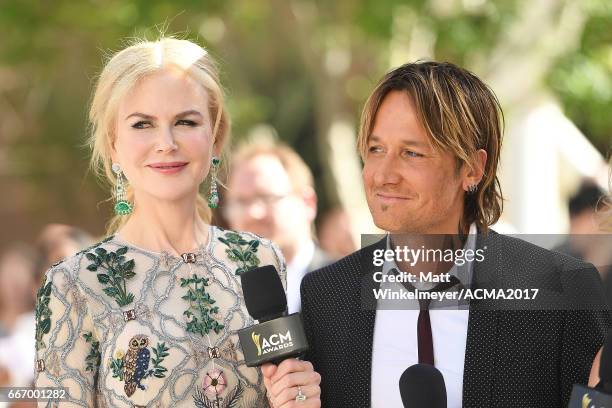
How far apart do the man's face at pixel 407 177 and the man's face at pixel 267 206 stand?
114 inches

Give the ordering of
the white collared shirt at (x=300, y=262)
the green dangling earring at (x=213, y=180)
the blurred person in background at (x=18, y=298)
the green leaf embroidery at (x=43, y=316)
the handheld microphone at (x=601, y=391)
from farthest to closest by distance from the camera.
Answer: the blurred person in background at (x=18, y=298)
the white collared shirt at (x=300, y=262)
the green dangling earring at (x=213, y=180)
the green leaf embroidery at (x=43, y=316)
the handheld microphone at (x=601, y=391)

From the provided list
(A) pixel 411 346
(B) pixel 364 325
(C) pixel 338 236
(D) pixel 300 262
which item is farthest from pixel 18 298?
(A) pixel 411 346

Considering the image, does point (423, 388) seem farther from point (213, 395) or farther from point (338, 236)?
point (338, 236)

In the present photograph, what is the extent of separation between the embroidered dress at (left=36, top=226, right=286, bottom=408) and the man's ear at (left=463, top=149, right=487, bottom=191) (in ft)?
2.85

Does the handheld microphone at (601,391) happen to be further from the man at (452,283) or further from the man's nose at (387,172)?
the man's nose at (387,172)

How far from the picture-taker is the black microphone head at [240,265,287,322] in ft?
11.6

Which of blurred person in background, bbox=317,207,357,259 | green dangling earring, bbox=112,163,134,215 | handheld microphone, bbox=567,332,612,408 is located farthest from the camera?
blurred person in background, bbox=317,207,357,259

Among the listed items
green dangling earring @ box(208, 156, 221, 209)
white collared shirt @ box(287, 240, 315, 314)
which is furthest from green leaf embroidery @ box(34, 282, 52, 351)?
white collared shirt @ box(287, 240, 315, 314)

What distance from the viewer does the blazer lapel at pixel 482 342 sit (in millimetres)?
3812

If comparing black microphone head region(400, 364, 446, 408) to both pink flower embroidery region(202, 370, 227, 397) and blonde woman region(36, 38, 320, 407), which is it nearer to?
blonde woman region(36, 38, 320, 407)

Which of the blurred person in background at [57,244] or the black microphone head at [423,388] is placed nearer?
the black microphone head at [423,388]

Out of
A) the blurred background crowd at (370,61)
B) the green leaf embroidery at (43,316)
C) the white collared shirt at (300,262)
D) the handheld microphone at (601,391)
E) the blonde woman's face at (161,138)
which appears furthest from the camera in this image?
the blurred background crowd at (370,61)

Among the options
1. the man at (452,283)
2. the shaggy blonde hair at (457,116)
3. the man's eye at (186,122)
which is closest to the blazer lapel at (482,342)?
the man at (452,283)

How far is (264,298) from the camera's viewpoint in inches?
140
